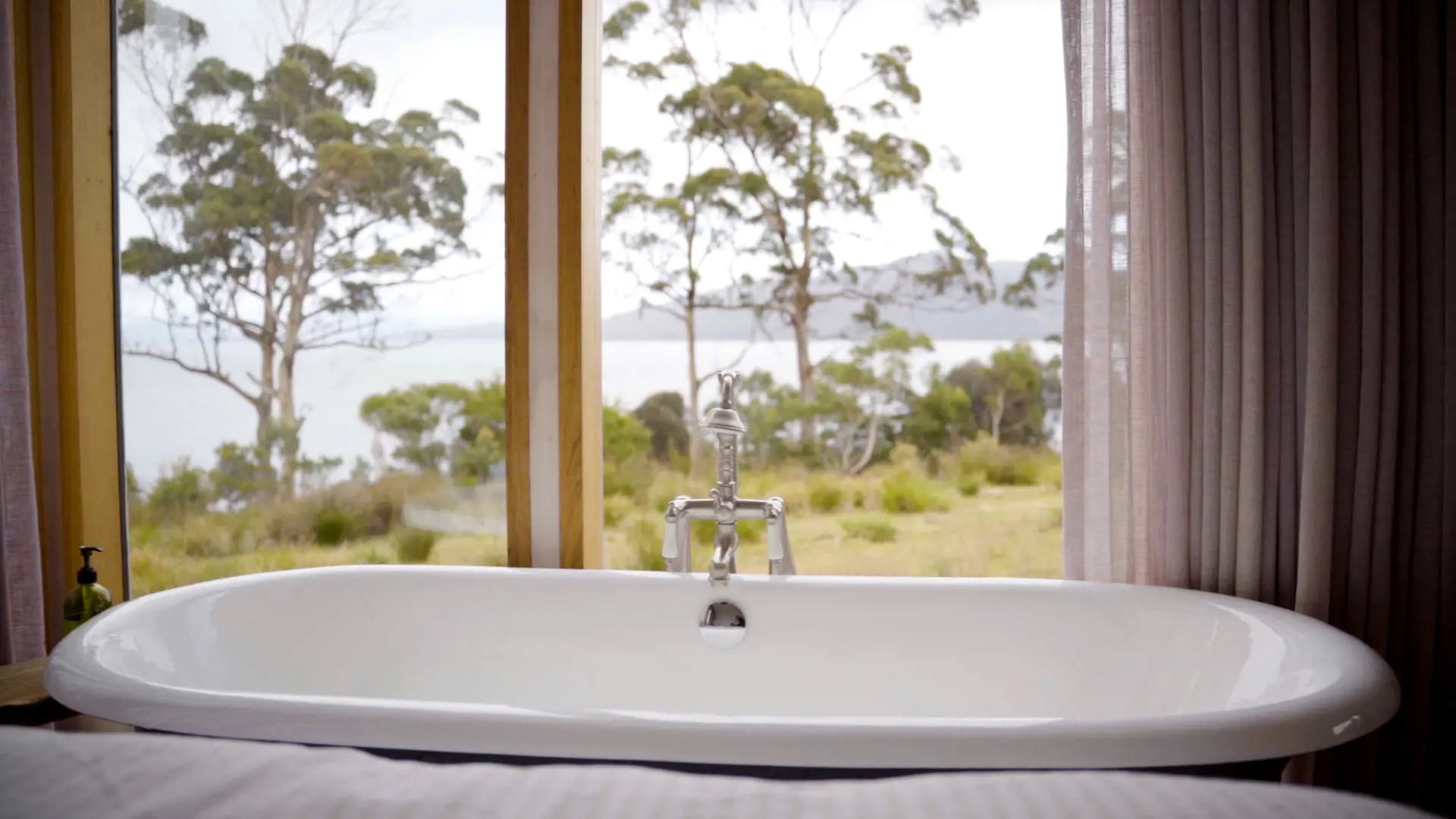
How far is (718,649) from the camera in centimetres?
190

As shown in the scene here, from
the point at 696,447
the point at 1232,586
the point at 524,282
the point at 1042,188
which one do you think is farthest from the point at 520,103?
the point at 1232,586

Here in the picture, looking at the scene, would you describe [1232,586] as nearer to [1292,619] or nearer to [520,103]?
[1292,619]

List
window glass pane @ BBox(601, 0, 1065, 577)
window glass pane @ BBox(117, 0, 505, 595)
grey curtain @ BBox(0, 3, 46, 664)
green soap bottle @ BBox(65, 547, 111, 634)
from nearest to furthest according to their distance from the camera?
green soap bottle @ BBox(65, 547, 111, 634) → grey curtain @ BBox(0, 3, 46, 664) → window glass pane @ BBox(117, 0, 505, 595) → window glass pane @ BBox(601, 0, 1065, 577)

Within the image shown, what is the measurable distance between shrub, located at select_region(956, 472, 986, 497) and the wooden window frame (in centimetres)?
128

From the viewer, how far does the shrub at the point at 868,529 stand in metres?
3.03

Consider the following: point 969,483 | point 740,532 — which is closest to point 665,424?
point 740,532

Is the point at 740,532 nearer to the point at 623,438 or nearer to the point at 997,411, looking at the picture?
the point at 623,438

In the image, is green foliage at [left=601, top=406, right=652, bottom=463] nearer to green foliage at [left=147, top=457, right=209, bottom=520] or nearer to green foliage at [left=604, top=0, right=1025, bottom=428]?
green foliage at [left=604, top=0, right=1025, bottom=428]

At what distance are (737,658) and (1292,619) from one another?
38.1 inches

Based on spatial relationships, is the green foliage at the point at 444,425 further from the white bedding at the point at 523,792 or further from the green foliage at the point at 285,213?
the white bedding at the point at 523,792

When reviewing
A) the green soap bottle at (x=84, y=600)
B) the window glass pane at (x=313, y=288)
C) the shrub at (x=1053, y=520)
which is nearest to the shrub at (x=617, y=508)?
the window glass pane at (x=313, y=288)

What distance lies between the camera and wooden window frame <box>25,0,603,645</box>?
7.07 feet

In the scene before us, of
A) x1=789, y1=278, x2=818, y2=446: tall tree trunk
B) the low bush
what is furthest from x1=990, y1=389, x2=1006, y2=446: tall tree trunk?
the low bush

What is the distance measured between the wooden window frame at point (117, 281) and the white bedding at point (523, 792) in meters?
1.67
